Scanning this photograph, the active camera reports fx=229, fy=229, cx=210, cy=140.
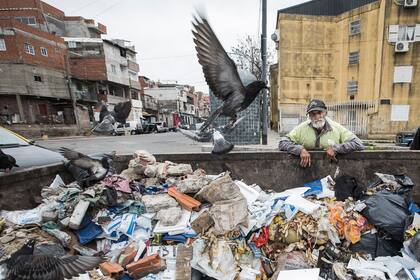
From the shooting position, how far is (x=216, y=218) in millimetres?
1908

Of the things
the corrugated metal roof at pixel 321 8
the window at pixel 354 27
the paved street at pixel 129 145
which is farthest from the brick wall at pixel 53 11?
the window at pixel 354 27

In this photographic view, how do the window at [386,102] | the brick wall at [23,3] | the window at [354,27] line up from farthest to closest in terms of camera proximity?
the brick wall at [23,3] < the window at [354,27] < the window at [386,102]

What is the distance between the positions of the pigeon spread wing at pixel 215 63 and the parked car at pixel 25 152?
7.11 ft

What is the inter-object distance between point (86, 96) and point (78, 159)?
25.9 m

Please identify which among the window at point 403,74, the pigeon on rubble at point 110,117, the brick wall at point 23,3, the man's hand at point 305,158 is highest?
the brick wall at point 23,3

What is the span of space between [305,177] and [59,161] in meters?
3.01

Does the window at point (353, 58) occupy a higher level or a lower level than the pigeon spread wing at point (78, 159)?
higher

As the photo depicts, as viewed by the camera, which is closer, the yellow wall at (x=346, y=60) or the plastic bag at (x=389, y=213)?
the plastic bag at (x=389, y=213)

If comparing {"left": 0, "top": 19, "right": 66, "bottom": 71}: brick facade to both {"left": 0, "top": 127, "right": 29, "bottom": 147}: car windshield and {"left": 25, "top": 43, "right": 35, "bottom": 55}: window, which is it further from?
{"left": 0, "top": 127, "right": 29, "bottom": 147}: car windshield

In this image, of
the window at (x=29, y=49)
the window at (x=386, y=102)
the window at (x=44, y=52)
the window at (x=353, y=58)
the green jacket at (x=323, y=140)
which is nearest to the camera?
the green jacket at (x=323, y=140)

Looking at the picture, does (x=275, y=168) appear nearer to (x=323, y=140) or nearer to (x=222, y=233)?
(x=323, y=140)

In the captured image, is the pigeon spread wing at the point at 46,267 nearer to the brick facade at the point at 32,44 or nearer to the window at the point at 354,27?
the window at the point at 354,27

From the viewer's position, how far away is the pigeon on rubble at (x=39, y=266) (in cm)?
123

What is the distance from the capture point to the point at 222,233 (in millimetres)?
1883
